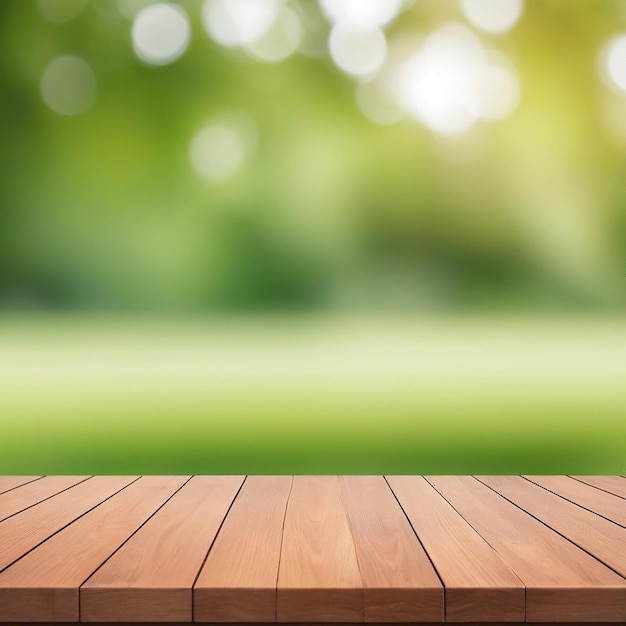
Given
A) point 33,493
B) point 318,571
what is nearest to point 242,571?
point 318,571

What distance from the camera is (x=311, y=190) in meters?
Result: 2.17

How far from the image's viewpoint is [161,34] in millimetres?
2170

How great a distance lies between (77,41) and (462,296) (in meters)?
1.42

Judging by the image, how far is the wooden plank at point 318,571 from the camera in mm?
1054

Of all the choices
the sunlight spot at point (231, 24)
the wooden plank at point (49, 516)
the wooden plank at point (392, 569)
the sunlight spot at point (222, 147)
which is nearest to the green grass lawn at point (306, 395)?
the wooden plank at point (49, 516)

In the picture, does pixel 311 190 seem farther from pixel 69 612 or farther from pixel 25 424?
pixel 69 612

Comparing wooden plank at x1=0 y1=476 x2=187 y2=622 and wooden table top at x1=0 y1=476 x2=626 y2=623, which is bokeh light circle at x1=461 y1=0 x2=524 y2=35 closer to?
wooden table top at x1=0 y1=476 x2=626 y2=623

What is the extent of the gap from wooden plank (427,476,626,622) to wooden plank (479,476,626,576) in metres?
0.03

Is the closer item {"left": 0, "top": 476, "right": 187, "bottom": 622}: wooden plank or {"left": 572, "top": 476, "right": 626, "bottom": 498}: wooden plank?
{"left": 0, "top": 476, "right": 187, "bottom": 622}: wooden plank

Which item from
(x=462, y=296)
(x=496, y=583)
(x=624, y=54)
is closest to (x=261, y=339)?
(x=462, y=296)

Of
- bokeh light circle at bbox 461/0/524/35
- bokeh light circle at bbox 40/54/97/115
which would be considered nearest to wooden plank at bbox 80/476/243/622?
bokeh light circle at bbox 40/54/97/115

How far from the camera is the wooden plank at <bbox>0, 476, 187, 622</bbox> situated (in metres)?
1.05

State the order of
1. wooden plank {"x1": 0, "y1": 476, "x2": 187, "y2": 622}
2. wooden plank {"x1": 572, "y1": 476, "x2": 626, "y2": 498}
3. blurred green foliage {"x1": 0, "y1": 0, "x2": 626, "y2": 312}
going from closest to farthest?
1. wooden plank {"x1": 0, "y1": 476, "x2": 187, "y2": 622}
2. wooden plank {"x1": 572, "y1": 476, "x2": 626, "y2": 498}
3. blurred green foliage {"x1": 0, "y1": 0, "x2": 626, "y2": 312}

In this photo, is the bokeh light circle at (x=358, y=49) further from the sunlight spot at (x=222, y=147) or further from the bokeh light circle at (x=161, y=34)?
the bokeh light circle at (x=161, y=34)
